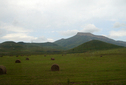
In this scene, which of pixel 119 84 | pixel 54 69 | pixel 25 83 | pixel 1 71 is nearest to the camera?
pixel 119 84

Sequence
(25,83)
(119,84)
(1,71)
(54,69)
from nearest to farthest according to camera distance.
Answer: (119,84), (25,83), (1,71), (54,69)

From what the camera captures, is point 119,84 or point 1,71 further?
point 1,71

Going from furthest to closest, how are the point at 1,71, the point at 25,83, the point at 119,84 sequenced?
1. the point at 1,71
2. the point at 25,83
3. the point at 119,84

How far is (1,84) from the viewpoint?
13.1 meters

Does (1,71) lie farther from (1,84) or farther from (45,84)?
(45,84)

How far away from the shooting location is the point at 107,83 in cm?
1304

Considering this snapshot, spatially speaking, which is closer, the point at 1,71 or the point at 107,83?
the point at 107,83

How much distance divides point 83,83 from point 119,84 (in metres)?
3.97

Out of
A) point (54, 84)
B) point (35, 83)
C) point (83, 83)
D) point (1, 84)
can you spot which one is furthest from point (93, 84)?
point (1, 84)

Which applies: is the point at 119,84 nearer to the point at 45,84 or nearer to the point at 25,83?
the point at 45,84

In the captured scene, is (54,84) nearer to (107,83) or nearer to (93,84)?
(93,84)

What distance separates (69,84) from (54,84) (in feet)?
5.69

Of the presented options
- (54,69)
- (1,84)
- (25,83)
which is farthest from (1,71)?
(54,69)

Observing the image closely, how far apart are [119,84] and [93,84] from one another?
2888 millimetres
